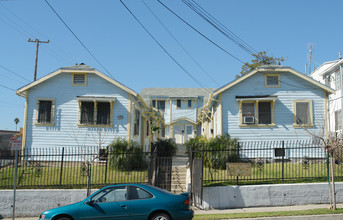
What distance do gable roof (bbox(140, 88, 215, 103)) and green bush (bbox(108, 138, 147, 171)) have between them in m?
23.6

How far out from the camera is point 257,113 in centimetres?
1917

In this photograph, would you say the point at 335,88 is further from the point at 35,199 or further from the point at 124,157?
the point at 35,199

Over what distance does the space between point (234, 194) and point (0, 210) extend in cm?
874

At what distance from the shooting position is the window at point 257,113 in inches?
752

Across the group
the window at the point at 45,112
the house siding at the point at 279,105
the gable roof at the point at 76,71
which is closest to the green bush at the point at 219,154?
the house siding at the point at 279,105

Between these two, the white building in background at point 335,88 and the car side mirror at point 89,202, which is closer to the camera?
the car side mirror at point 89,202

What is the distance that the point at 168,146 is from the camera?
83.0 ft

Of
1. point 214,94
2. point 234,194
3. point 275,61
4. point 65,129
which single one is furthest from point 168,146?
point 275,61

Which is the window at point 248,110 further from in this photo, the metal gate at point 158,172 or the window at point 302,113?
the metal gate at point 158,172

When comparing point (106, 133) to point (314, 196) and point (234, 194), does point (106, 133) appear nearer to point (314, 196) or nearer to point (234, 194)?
point (234, 194)

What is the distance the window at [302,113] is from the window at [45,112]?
14.6m

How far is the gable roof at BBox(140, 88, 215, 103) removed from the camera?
41.2m

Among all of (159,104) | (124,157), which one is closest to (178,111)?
(159,104)

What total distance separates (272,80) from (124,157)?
1037 centimetres
